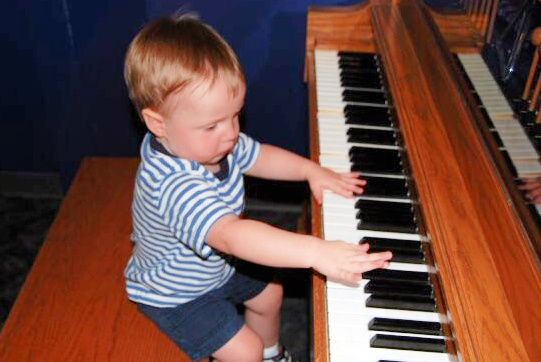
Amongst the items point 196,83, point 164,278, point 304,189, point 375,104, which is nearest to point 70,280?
point 164,278

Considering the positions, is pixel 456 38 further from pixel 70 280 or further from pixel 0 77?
pixel 0 77

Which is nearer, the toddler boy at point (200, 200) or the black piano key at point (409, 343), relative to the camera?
the black piano key at point (409, 343)

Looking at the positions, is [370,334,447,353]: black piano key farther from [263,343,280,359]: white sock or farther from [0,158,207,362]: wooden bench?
[263,343,280,359]: white sock

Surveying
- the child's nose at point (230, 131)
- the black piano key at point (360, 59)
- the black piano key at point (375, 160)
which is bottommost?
the black piano key at point (375, 160)

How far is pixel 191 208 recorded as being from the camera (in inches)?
54.2

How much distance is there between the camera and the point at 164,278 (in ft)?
5.31

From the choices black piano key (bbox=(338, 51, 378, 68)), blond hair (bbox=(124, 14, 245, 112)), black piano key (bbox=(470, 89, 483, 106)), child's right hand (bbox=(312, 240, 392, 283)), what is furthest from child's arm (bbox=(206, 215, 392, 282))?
black piano key (bbox=(338, 51, 378, 68))

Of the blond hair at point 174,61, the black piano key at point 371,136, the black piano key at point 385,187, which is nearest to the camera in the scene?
the blond hair at point 174,61

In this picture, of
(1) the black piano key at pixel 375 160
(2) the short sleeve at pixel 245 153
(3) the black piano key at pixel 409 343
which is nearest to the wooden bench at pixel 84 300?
(2) the short sleeve at pixel 245 153

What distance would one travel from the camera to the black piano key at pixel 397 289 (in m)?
1.33

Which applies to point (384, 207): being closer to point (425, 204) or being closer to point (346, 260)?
point (425, 204)

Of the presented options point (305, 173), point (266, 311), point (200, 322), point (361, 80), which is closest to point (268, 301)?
point (266, 311)

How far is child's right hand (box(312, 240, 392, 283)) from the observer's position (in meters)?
1.26

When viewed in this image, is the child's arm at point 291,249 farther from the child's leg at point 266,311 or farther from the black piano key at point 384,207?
the child's leg at point 266,311
